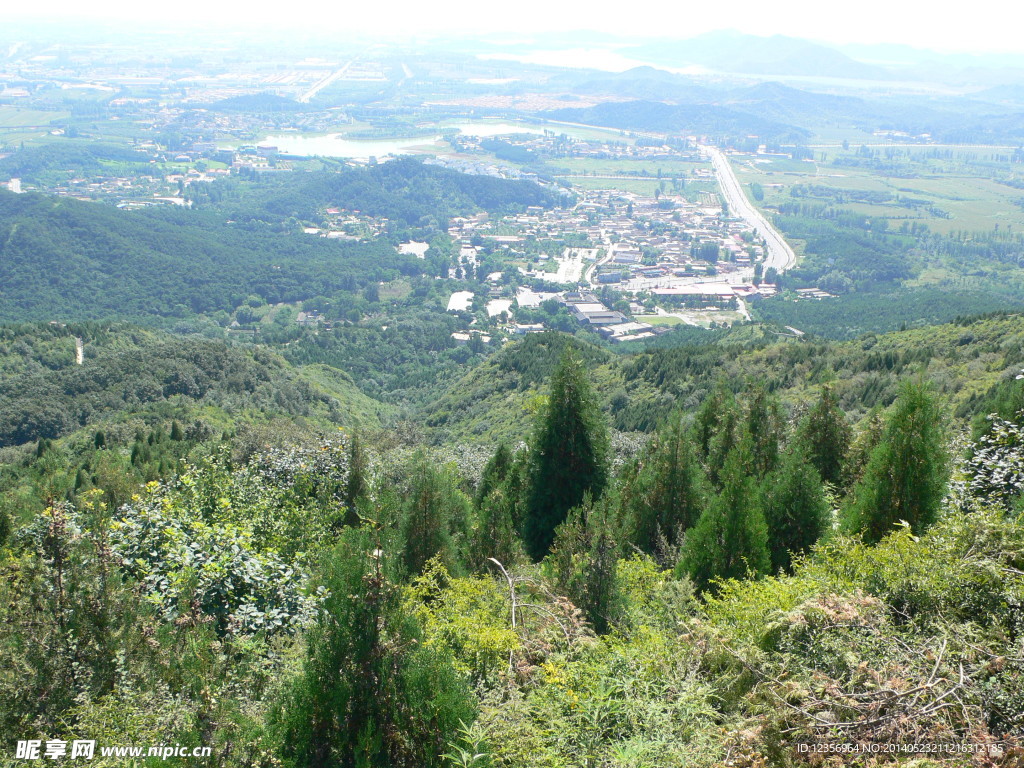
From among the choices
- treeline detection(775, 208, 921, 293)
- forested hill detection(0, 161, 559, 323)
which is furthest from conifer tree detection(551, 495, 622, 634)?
treeline detection(775, 208, 921, 293)

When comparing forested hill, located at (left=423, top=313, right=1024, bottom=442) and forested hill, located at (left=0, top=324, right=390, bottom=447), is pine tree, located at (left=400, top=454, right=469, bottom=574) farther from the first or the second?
forested hill, located at (left=0, top=324, right=390, bottom=447)

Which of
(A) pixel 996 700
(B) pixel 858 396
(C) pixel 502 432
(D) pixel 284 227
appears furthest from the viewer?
(D) pixel 284 227

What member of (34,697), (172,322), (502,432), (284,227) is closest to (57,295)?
(172,322)

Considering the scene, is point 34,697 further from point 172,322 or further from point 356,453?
point 172,322

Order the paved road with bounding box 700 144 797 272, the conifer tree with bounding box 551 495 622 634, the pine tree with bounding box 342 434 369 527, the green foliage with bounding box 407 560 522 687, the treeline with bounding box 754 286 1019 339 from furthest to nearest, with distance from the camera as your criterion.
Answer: the paved road with bounding box 700 144 797 272, the treeline with bounding box 754 286 1019 339, the pine tree with bounding box 342 434 369 527, the conifer tree with bounding box 551 495 622 634, the green foliage with bounding box 407 560 522 687

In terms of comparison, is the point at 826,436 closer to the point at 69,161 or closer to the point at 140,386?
the point at 140,386

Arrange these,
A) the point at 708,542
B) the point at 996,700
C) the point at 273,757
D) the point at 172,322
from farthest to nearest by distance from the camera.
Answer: the point at 172,322, the point at 708,542, the point at 273,757, the point at 996,700

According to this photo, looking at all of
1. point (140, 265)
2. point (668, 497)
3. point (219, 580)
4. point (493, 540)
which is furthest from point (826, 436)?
point (140, 265)
